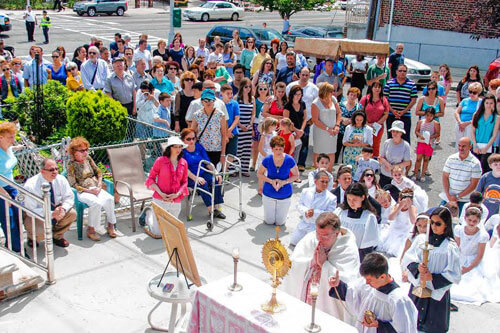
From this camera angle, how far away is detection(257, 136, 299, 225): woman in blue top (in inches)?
359

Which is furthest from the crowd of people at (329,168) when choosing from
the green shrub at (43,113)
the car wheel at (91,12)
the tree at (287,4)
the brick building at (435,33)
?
the car wheel at (91,12)

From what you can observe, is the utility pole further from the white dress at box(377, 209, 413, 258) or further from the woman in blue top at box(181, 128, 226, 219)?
the white dress at box(377, 209, 413, 258)

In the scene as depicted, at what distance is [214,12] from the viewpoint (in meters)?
41.7

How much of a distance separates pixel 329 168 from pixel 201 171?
2577 mm

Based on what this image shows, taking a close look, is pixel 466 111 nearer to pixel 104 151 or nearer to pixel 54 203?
pixel 104 151

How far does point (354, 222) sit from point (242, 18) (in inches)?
1480

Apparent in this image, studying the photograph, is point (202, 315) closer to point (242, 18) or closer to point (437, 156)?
point (437, 156)

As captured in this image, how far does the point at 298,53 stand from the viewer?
1545cm

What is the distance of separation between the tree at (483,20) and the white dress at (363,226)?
1933 centimetres

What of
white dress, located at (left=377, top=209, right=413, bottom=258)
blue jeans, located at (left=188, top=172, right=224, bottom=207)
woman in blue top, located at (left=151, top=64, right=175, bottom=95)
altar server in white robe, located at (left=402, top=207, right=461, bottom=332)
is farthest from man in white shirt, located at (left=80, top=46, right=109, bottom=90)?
altar server in white robe, located at (left=402, top=207, right=461, bottom=332)

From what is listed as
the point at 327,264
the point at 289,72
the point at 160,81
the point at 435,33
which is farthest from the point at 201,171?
the point at 435,33

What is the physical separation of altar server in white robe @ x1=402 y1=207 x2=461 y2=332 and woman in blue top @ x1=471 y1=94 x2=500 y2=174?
504cm

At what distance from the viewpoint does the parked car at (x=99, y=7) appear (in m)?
41.3

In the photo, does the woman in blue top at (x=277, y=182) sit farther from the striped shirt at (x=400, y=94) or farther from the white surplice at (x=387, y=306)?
the striped shirt at (x=400, y=94)
